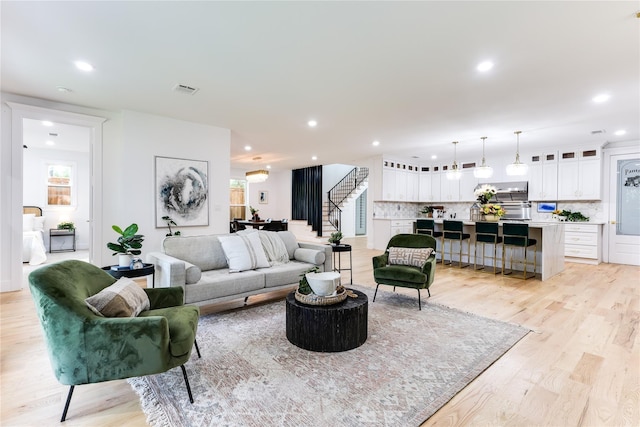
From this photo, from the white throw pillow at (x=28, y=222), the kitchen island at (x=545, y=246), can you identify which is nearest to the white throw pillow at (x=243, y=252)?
the kitchen island at (x=545, y=246)

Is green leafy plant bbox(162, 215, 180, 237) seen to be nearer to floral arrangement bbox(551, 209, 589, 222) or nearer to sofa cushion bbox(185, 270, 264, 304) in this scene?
sofa cushion bbox(185, 270, 264, 304)

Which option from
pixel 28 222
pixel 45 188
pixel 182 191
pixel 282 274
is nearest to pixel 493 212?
pixel 282 274

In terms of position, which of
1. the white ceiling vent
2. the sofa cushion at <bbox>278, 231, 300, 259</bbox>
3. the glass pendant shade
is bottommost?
the sofa cushion at <bbox>278, 231, 300, 259</bbox>

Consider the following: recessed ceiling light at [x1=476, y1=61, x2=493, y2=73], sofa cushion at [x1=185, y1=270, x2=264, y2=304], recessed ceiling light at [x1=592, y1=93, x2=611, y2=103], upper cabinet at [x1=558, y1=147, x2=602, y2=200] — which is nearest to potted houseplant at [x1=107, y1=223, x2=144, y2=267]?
sofa cushion at [x1=185, y1=270, x2=264, y2=304]

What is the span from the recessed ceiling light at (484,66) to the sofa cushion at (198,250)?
360 centimetres

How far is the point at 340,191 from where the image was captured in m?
12.0

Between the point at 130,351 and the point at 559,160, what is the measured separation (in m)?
9.03

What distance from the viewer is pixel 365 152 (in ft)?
26.9

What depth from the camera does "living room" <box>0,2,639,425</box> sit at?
2.00m

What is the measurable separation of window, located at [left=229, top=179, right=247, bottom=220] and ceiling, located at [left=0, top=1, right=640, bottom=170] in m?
6.47

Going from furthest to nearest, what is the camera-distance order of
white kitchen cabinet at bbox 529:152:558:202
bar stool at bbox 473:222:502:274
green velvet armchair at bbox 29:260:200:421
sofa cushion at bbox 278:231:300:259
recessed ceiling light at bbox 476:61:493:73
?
white kitchen cabinet at bbox 529:152:558:202
bar stool at bbox 473:222:502:274
sofa cushion at bbox 278:231:300:259
recessed ceiling light at bbox 476:61:493:73
green velvet armchair at bbox 29:260:200:421

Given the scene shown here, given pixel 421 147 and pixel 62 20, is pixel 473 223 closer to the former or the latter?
pixel 421 147

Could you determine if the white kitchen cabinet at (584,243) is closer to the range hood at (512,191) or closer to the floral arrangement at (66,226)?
the range hood at (512,191)

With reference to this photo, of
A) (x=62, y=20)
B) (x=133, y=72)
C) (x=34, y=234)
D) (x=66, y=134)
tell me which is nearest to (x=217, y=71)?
(x=133, y=72)
